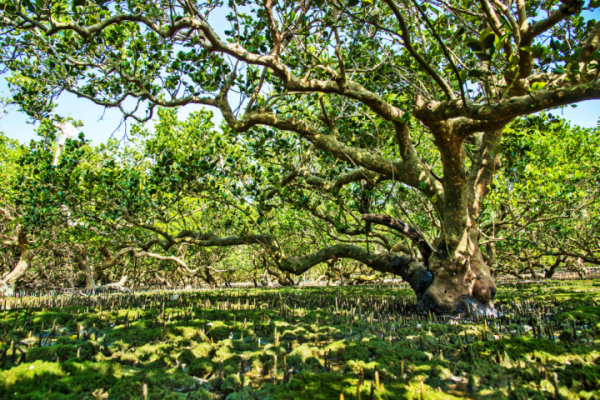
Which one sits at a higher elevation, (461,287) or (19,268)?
(19,268)

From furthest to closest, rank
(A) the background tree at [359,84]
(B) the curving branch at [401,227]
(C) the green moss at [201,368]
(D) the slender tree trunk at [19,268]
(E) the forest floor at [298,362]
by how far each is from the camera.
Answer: (D) the slender tree trunk at [19,268] → (B) the curving branch at [401,227] → (A) the background tree at [359,84] → (C) the green moss at [201,368] → (E) the forest floor at [298,362]

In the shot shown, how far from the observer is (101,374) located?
202cm

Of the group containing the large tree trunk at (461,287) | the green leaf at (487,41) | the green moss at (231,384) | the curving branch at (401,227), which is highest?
the green leaf at (487,41)

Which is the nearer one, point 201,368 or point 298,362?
point 201,368

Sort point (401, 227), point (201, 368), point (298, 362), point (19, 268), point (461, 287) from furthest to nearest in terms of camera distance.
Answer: point (19, 268) → point (401, 227) → point (461, 287) → point (298, 362) → point (201, 368)

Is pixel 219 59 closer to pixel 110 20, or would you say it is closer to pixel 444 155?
pixel 110 20

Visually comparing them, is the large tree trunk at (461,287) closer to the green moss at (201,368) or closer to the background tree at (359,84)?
the background tree at (359,84)

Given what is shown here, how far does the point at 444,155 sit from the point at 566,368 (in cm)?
300

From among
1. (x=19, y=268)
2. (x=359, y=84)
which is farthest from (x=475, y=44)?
(x=19, y=268)

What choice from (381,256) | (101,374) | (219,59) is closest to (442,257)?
(381,256)

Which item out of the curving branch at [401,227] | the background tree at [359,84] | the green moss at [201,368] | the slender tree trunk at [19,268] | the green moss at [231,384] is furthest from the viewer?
the slender tree trunk at [19,268]

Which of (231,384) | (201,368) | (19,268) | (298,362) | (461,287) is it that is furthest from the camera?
(19,268)

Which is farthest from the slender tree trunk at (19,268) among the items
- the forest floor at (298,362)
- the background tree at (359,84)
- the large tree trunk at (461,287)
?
the large tree trunk at (461,287)

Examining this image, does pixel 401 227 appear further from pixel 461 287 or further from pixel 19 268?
pixel 19 268
